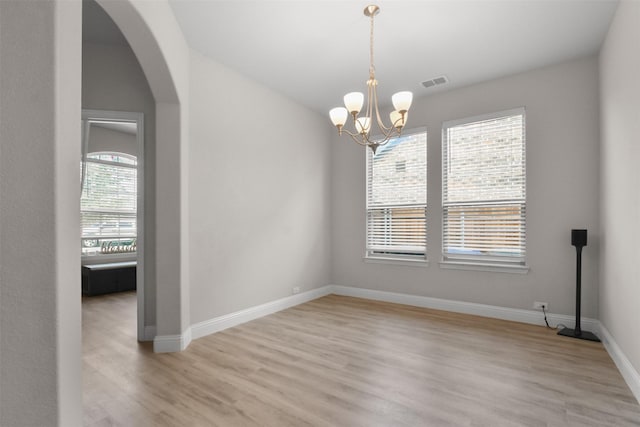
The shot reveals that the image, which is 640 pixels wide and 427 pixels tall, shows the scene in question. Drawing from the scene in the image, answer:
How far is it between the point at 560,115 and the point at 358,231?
3038mm

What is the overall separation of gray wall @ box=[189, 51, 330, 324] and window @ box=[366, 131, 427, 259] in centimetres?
87

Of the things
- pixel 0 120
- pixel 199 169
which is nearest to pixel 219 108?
pixel 199 169

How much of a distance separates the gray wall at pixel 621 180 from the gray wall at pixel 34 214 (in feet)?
11.3

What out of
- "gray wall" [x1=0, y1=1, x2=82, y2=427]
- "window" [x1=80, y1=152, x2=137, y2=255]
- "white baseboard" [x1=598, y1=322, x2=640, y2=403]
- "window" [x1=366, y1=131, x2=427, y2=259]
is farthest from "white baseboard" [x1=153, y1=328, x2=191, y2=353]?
"window" [x1=80, y1=152, x2=137, y2=255]

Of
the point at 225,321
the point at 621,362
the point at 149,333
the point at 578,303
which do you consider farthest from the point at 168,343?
the point at 578,303

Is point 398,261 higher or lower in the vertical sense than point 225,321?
higher

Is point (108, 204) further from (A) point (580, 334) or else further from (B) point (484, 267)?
(A) point (580, 334)

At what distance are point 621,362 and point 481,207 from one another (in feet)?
6.83

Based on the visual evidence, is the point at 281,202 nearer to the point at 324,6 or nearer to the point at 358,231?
the point at 358,231

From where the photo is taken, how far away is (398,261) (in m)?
4.83

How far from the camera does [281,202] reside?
180 inches

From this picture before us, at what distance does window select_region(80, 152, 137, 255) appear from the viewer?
6.42 metres

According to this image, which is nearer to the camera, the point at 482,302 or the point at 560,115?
the point at 560,115

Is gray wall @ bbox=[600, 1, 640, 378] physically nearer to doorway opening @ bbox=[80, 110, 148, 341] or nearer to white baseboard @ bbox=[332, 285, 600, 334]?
white baseboard @ bbox=[332, 285, 600, 334]
